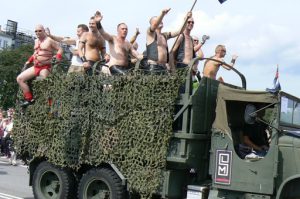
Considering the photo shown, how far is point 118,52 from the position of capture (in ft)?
28.7

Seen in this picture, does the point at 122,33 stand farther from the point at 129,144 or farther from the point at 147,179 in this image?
the point at 147,179

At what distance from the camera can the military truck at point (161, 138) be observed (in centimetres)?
711

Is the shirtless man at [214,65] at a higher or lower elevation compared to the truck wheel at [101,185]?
higher

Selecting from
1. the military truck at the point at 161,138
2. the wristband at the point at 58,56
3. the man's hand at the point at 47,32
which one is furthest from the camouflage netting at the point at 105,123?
the man's hand at the point at 47,32

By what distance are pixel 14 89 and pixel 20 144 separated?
48731mm

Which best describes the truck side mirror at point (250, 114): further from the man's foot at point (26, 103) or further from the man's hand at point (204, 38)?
the man's foot at point (26, 103)

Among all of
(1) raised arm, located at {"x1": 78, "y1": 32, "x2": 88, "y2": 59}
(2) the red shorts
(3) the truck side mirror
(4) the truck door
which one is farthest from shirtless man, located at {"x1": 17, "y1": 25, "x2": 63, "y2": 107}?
(3) the truck side mirror

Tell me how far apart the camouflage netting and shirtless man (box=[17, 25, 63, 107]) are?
0.75ft

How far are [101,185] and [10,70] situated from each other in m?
50.5

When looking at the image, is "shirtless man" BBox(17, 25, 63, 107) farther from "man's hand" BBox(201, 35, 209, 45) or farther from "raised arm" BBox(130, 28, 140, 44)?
"man's hand" BBox(201, 35, 209, 45)

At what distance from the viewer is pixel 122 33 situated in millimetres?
8828

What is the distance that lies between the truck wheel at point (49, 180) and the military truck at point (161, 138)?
0.08ft

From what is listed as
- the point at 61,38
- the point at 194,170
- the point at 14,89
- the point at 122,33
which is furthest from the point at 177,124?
the point at 14,89

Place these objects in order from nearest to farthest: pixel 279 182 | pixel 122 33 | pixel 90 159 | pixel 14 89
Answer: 1. pixel 279 182
2. pixel 90 159
3. pixel 122 33
4. pixel 14 89
